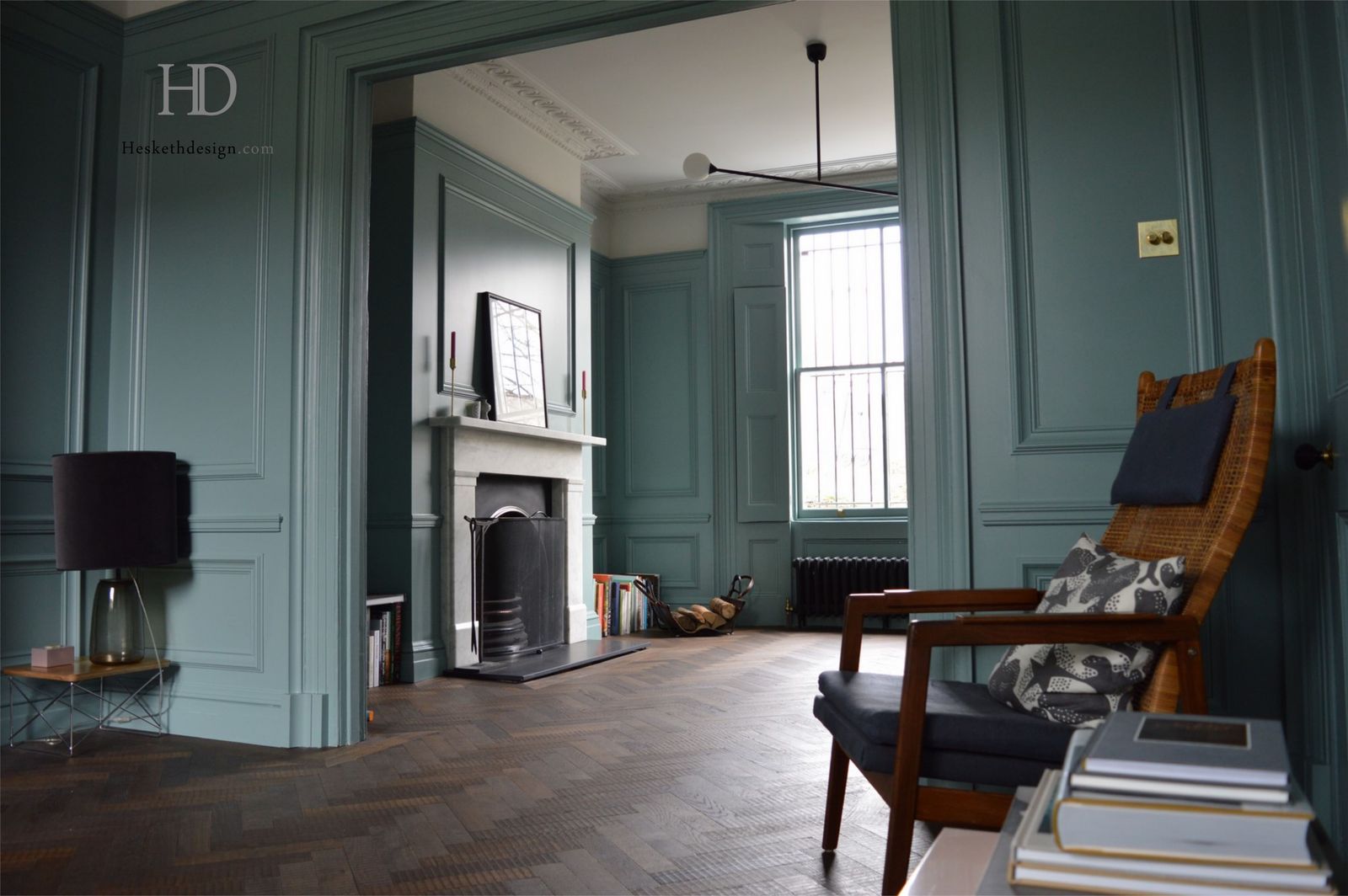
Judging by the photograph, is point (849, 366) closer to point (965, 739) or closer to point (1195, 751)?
point (965, 739)

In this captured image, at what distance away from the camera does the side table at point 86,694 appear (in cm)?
336

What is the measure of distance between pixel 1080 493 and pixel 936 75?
1261 millimetres

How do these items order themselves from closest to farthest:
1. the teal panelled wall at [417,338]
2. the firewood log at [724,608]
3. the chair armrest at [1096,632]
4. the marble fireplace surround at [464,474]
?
1. the chair armrest at [1096,632]
2. the teal panelled wall at [417,338]
3. the marble fireplace surround at [464,474]
4. the firewood log at [724,608]

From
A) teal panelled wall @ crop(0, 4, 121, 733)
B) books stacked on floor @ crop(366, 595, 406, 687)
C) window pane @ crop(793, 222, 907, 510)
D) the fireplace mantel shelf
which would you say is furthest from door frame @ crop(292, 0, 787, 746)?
window pane @ crop(793, 222, 907, 510)

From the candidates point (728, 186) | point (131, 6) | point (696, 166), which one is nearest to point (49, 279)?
point (131, 6)

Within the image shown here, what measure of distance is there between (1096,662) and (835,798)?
2.38 ft

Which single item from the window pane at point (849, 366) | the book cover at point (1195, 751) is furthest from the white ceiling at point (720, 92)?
the book cover at point (1195, 751)

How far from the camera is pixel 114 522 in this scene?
3377mm

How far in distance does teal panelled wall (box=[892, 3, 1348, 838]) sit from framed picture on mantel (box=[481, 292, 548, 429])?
3.11 meters

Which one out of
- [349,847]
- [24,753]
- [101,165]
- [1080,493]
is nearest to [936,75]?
[1080,493]

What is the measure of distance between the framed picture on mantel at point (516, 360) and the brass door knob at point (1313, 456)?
13.2 feet

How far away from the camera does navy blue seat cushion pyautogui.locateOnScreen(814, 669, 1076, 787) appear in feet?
5.63

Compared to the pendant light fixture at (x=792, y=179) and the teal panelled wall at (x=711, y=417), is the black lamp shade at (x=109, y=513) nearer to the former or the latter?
the pendant light fixture at (x=792, y=179)

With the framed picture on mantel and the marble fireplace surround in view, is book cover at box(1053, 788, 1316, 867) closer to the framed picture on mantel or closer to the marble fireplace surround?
the marble fireplace surround
